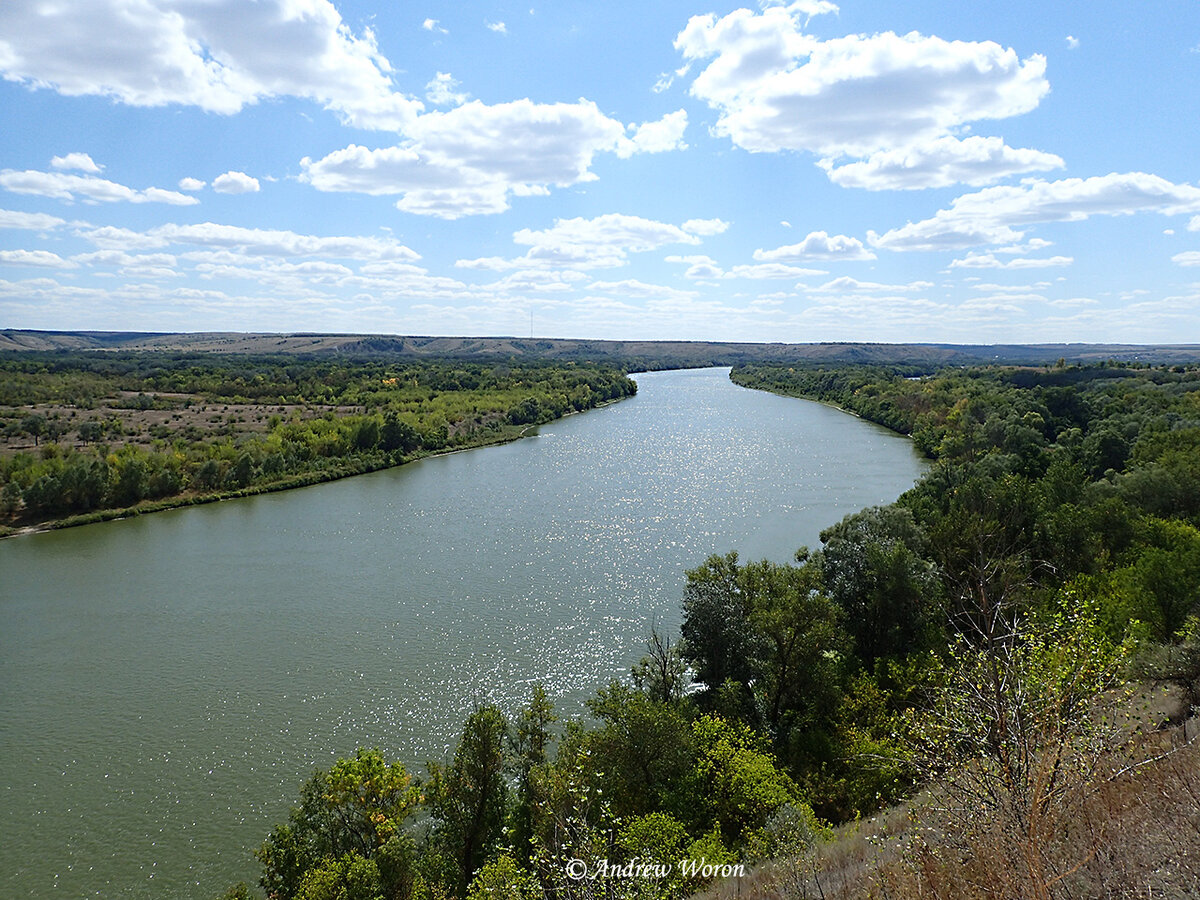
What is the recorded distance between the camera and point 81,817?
1338 centimetres

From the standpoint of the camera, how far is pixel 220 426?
57062 mm

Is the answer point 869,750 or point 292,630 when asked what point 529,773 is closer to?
point 869,750

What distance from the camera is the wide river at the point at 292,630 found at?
1345 cm

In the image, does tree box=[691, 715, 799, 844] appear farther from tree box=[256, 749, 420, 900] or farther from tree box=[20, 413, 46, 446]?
tree box=[20, 413, 46, 446]

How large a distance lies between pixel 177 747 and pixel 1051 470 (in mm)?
29684

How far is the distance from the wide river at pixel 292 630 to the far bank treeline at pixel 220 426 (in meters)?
3.31

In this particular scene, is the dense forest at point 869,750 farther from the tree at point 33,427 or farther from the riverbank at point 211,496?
the tree at point 33,427

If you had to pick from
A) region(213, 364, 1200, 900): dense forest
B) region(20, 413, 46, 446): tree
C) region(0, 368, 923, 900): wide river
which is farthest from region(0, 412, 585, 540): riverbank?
region(213, 364, 1200, 900): dense forest

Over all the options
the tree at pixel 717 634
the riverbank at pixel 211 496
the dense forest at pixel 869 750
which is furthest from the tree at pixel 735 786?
the riverbank at pixel 211 496

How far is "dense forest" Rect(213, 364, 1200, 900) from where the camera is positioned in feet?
18.5

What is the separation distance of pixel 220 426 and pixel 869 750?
2347 inches

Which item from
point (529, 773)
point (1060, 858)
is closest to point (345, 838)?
point (529, 773)

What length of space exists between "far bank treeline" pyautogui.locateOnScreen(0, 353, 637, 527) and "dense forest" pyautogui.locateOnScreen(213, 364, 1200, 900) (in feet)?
112

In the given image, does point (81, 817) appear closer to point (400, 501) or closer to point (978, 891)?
point (978, 891)
